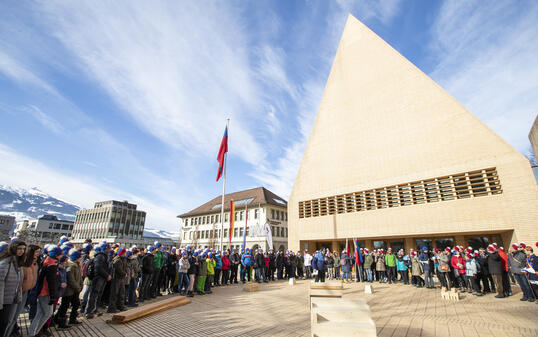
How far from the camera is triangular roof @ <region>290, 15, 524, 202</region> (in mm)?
17141

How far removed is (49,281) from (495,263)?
14301 millimetres

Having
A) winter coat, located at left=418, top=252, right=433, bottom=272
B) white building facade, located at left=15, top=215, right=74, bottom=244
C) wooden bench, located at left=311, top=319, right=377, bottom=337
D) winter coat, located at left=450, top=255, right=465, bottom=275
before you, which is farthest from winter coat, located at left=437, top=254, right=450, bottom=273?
white building facade, located at left=15, top=215, right=74, bottom=244

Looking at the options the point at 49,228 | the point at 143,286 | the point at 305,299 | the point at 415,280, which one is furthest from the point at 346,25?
the point at 49,228

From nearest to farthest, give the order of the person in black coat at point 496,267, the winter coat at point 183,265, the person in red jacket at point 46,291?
1. the person in red jacket at point 46,291
2. the person in black coat at point 496,267
3. the winter coat at point 183,265

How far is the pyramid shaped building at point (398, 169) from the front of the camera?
15328 mm

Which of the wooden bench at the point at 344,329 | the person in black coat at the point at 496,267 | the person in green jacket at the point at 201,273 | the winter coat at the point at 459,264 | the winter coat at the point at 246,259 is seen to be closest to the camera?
the wooden bench at the point at 344,329

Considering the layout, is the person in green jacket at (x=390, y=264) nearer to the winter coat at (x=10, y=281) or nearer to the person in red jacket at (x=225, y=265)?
the person in red jacket at (x=225, y=265)

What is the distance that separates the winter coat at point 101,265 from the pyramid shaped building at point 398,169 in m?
17.5

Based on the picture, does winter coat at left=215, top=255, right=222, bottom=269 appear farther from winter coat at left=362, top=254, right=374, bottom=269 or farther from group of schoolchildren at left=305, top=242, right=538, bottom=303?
winter coat at left=362, top=254, right=374, bottom=269

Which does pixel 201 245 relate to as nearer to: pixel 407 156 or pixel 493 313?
pixel 407 156

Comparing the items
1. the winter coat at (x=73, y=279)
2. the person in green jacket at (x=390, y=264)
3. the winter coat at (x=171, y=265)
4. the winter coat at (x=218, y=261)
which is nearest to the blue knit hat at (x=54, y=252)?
the winter coat at (x=73, y=279)

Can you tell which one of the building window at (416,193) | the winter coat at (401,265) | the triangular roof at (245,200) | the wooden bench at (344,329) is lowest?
the wooden bench at (344,329)

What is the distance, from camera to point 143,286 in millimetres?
9703

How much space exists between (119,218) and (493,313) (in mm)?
93940
